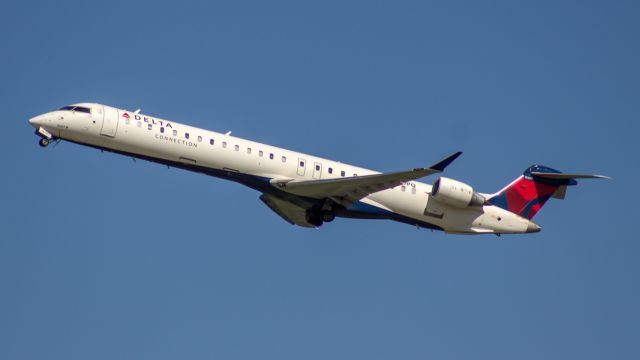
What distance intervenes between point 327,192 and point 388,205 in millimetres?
2007

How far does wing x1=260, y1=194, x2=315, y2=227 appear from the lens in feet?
95.7

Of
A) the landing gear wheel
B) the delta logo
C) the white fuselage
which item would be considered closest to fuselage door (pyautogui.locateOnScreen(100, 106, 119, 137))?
the white fuselage

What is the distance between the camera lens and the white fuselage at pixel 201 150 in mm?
26203

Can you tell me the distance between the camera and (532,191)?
100 feet

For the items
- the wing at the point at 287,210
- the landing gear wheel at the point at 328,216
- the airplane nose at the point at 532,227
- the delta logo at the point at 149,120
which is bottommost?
the landing gear wheel at the point at 328,216

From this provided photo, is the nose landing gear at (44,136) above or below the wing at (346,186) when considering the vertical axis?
above

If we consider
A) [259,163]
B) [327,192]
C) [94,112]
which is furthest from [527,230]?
[94,112]

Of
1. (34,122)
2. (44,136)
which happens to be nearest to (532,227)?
(44,136)

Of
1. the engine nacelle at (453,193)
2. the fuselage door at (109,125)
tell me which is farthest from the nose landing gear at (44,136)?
the engine nacelle at (453,193)

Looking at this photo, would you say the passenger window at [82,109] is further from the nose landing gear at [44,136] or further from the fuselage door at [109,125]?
the nose landing gear at [44,136]

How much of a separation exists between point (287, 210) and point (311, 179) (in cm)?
236

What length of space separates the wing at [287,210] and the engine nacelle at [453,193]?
12.6 ft

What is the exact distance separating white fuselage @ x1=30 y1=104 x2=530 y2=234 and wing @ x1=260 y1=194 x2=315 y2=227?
5.06 ft

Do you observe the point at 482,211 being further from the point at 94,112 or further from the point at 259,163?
the point at 94,112
